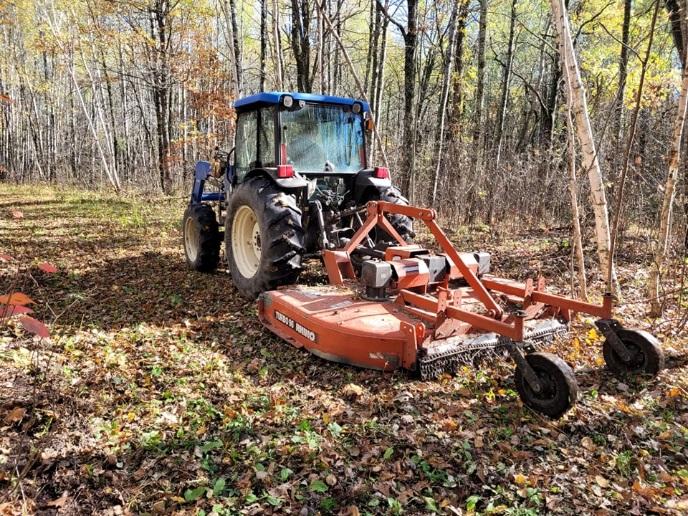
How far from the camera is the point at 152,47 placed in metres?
17.3

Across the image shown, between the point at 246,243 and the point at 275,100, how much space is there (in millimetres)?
1796

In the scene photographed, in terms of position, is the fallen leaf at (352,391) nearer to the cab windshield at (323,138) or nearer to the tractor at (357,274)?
the tractor at (357,274)

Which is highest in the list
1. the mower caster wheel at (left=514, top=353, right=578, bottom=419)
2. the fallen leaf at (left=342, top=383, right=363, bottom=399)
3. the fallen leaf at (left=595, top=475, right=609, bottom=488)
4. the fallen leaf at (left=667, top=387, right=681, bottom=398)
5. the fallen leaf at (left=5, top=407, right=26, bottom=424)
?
the mower caster wheel at (left=514, top=353, right=578, bottom=419)

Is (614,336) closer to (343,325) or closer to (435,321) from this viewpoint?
(435,321)

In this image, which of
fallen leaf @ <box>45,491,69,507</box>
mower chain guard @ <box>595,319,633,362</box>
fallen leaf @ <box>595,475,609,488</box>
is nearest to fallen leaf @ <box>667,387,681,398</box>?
mower chain guard @ <box>595,319,633,362</box>

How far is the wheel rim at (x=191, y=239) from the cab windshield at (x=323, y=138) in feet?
7.53

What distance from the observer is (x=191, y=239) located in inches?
302

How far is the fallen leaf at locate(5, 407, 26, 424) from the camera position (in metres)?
3.07

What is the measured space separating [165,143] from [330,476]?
1840 cm

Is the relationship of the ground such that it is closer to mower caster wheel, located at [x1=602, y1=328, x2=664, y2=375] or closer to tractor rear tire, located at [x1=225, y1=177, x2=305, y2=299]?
mower caster wheel, located at [x1=602, y1=328, x2=664, y2=375]

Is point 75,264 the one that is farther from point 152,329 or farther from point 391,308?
point 391,308

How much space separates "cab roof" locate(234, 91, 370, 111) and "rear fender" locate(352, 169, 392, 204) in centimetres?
88

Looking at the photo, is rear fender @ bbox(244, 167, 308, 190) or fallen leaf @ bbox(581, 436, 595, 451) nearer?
fallen leaf @ bbox(581, 436, 595, 451)

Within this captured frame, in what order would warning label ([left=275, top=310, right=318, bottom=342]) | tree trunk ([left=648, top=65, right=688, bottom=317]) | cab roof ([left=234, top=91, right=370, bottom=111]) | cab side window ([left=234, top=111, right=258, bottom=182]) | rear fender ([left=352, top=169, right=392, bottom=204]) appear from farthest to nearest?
cab side window ([left=234, top=111, right=258, bottom=182]) → rear fender ([left=352, top=169, right=392, bottom=204]) → cab roof ([left=234, top=91, right=370, bottom=111]) → tree trunk ([left=648, top=65, right=688, bottom=317]) → warning label ([left=275, top=310, right=318, bottom=342])
